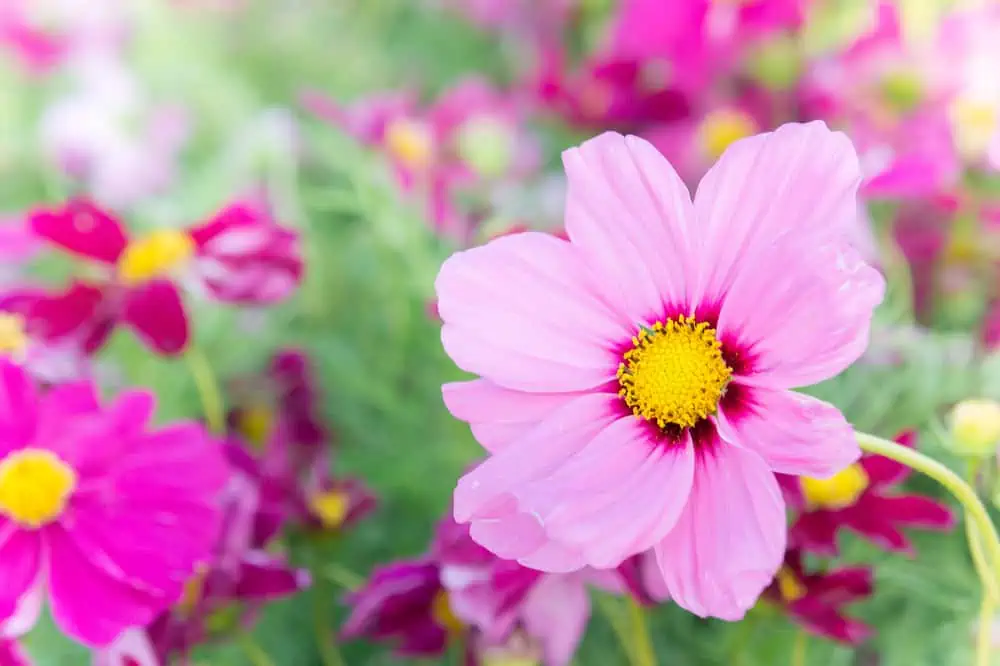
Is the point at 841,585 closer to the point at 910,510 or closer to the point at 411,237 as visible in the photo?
the point at 910,510

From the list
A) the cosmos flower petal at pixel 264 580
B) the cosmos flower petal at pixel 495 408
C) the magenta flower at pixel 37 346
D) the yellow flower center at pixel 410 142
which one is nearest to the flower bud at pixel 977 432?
the cosmos flower petal at pixel 495 408

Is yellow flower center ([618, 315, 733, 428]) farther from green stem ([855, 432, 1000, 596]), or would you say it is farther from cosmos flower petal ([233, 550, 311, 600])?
cosmos flower petal ([233, 550, 311, 600])

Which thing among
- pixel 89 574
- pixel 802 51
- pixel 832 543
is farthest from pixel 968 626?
pixel 802 51

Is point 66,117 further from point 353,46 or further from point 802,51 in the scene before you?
point 802,51

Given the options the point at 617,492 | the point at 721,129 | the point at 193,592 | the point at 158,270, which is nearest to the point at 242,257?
the point at 158,270

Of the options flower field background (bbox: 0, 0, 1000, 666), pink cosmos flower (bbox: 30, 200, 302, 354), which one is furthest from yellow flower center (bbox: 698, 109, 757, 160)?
pink cosmos flower (bbox: 30, 200, 302, 354)

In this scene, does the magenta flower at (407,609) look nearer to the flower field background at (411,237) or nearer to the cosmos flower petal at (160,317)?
the flower field background at (411,237)
